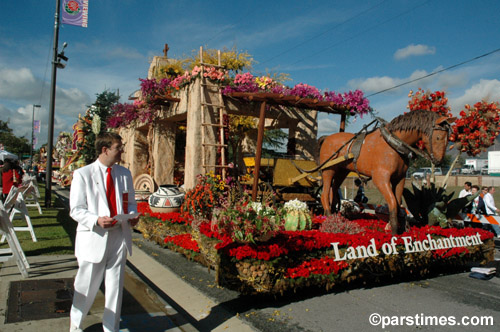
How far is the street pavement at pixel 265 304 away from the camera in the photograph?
4.20 m

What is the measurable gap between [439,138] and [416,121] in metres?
0.50

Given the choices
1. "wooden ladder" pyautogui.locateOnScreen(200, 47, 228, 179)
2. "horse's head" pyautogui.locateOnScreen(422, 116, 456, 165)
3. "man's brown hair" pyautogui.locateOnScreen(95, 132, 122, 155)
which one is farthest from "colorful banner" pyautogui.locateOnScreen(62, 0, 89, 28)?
"horse's head" pyautogui.locateOnScreen(422, 116, 456, 165)

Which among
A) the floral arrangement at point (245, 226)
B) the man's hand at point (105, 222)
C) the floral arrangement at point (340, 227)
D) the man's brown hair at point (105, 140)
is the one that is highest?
the man's brown hair at point (105, 140)

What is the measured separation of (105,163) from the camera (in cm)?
367

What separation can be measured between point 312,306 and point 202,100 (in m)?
6.51

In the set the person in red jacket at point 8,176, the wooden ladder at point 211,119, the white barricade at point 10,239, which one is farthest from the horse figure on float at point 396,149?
the person in red jacket at point 8,176

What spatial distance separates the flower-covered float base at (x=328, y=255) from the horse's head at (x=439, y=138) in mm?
1311

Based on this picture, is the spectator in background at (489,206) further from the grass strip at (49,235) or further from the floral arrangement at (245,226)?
the grass strip at (49,235)

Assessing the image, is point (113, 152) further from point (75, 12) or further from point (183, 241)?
point (75, 12)

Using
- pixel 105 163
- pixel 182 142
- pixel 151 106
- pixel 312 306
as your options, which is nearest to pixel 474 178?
pixel 182 142

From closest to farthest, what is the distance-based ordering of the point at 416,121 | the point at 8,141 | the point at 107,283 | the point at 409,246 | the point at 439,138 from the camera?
1. the point at 107,283
2. the point at 409,246
3. the point at 439,138
4. the point at 416,121
5. the point at 8,141

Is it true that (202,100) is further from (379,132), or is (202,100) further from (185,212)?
(379,132)

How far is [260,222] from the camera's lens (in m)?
4.93

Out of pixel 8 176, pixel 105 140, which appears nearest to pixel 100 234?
pixel 105 140
